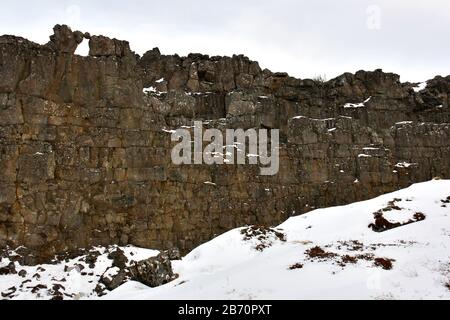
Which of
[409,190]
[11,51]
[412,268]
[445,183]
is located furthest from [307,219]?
[11,51]

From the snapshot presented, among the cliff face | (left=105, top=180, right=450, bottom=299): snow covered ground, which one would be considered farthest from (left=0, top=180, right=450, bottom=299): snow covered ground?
the cliff face

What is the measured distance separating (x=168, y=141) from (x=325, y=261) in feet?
36.9

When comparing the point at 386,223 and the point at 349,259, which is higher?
the point at 386,223

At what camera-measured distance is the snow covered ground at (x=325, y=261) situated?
40.9 ft

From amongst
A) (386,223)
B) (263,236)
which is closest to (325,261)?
(263,236)

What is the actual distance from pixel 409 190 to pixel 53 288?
16.9m

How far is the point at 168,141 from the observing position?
2339cm

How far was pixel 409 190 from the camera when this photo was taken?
2291 cm

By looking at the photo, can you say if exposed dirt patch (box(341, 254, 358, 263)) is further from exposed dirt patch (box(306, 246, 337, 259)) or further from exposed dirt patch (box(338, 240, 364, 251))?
exposed dirt patch (box(338, 240, 364, 251))

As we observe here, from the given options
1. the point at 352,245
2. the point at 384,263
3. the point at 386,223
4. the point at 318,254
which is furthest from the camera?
the point at 386,223

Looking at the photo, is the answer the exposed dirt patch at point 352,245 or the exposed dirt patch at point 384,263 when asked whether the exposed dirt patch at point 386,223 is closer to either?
the exposed dirt patch at point 352,245

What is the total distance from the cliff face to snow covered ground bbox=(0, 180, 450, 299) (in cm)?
199

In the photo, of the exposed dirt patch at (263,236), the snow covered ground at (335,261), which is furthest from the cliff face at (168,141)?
the exposed dirt patch at (263,236)

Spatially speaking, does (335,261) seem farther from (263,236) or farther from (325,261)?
(263,236)
